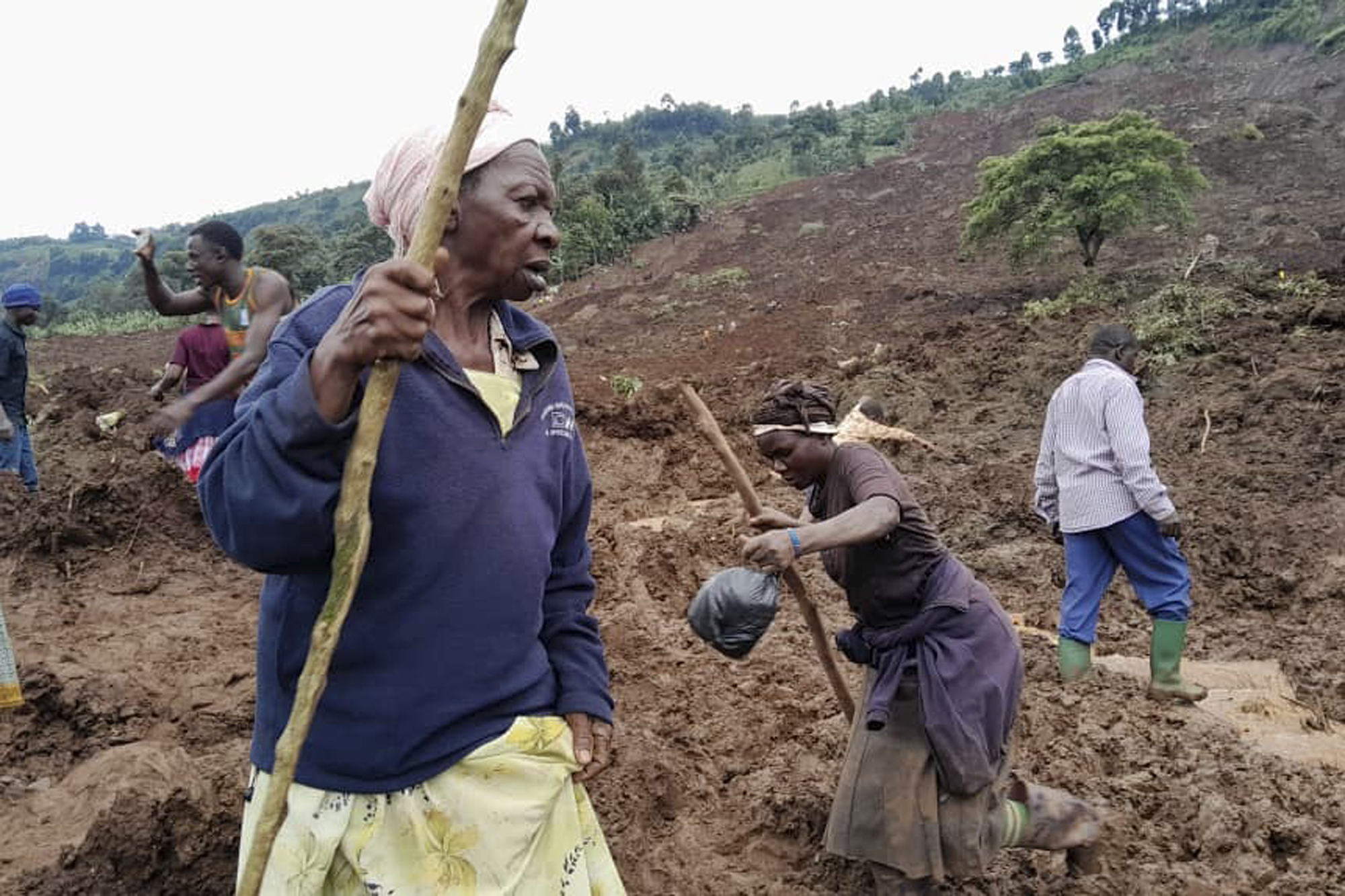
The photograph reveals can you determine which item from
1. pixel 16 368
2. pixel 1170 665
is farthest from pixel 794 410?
pixel 16 368

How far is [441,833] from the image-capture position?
1523mm

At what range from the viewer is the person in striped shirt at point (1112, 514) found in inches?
165

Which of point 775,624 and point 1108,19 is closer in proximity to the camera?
point 775,624

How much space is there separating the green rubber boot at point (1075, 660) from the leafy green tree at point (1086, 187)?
10.7 meters

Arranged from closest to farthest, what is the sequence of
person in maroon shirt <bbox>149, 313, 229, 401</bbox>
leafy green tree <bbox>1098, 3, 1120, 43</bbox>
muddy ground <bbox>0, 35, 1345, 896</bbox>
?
muddy ground <bbox>0, 35, 1345, 896</bbox>, person in maroon shirt <bbox>149, 313, 229, 401</bbox>, leafy green tree <bbox>1098, 3, 1120, 43</bbox>

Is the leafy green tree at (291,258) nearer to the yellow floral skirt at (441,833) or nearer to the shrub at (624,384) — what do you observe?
the shrub at (624,384)

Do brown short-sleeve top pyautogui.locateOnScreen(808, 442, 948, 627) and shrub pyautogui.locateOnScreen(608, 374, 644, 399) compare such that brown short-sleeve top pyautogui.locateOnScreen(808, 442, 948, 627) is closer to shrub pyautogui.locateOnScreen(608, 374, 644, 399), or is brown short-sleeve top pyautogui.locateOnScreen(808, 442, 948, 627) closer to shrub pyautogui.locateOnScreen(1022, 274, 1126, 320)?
shrub pyautogui.locateOnScreen(608, 374, 644, 399)

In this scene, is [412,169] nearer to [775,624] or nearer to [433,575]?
[433,575]

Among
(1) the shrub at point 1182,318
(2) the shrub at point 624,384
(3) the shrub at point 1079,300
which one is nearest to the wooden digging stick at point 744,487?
(1) the shrub at point 1182,318

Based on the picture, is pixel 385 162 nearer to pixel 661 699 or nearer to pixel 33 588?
pixel 661 699

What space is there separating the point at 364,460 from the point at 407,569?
29 cm

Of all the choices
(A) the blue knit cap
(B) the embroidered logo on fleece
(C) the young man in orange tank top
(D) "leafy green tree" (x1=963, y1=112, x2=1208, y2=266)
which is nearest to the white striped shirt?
(B) the embroidered logo on fleece

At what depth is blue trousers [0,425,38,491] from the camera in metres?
6.99

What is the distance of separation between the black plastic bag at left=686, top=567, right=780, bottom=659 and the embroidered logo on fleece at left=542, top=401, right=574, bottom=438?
0.82 metres
